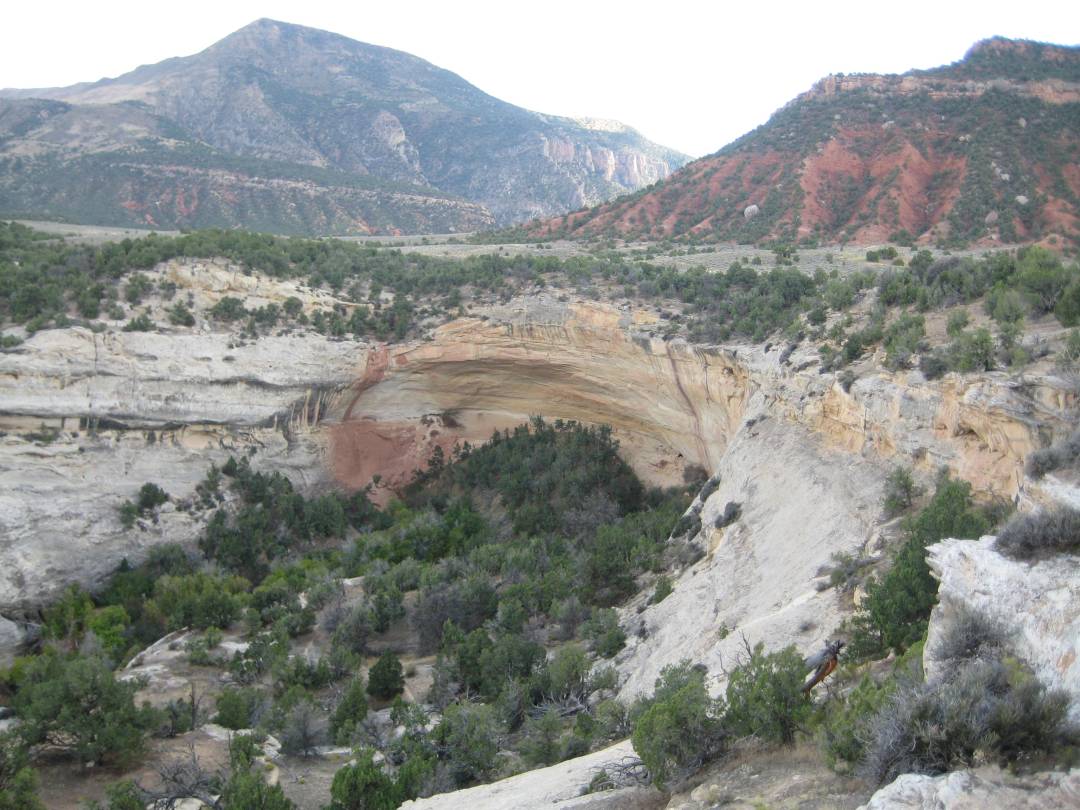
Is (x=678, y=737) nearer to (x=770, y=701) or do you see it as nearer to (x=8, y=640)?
(x=770, y=701)

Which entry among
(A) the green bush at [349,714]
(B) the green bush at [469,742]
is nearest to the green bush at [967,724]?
(B) the green bush at [469,742]

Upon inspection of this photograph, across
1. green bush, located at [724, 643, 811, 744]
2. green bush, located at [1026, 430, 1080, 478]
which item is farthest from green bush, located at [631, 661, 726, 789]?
green bush, located at [1026, 430, 1080, 478]

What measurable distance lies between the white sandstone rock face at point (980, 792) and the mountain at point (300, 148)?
66786 millimetres

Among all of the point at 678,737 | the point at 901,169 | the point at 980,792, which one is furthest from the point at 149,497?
the point at 901,169

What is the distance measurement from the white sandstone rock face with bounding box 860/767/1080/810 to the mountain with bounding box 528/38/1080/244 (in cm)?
3596

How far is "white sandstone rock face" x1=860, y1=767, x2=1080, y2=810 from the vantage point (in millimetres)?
5008

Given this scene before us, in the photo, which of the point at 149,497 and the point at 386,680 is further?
the point at 149,497

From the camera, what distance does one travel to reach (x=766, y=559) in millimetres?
14266

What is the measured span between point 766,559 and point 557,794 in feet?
23.6

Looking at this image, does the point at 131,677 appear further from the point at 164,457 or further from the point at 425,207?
the point at 425,207

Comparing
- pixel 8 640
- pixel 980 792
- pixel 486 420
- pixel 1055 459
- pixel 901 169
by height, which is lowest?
pixel 8 640

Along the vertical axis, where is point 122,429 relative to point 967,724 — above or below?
below

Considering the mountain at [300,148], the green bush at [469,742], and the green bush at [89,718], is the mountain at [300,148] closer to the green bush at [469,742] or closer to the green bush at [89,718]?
the green bush at [89,718]

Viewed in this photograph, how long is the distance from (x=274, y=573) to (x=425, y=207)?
200 ft
